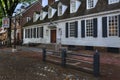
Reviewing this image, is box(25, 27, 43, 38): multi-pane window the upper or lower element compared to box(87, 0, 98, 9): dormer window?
lower

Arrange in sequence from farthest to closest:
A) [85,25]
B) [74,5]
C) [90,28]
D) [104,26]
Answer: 1. [74,5]
2. [85,25]
3. [90,28]
4. [104,26]

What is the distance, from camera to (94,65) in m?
10.8

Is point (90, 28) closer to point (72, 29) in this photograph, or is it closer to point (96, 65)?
point (72, 29)

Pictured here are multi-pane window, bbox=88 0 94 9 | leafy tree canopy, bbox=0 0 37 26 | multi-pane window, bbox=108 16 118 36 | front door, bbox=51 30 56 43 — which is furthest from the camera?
leafy tree canopy, bbox=0 0 37 26

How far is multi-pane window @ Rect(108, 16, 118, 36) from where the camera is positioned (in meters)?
→ 21.3

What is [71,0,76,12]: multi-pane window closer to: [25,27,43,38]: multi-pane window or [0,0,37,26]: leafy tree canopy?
[25,27,43,38]: multi-pane window

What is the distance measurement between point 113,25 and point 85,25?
415 cm

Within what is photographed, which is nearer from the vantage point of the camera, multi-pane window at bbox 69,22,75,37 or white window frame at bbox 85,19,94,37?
white window frame at bbox 85,19,94,37

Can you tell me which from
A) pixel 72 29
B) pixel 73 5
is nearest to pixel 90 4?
pixel 73 5

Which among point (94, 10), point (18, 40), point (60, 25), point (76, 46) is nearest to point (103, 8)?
point (94, 10)

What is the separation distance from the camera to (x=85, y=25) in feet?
82.5

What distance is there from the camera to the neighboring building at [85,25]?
21.7 metres

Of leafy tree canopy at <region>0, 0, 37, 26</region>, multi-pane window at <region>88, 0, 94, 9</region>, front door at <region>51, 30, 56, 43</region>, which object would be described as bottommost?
front door at <region>51, 30, 56, 43</region>

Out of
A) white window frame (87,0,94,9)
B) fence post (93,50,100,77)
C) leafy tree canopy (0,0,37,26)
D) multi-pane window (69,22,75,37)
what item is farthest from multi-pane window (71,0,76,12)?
fence post (93,50,100,77)
